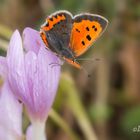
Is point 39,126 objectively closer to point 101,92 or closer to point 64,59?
point 64,59

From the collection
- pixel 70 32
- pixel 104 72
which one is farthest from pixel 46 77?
pixel 104 72

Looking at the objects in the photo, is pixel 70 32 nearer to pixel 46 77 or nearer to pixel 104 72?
pixel 46 77

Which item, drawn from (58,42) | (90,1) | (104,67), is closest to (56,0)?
(90,1)

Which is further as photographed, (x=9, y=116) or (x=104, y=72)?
(x=104, y=72)

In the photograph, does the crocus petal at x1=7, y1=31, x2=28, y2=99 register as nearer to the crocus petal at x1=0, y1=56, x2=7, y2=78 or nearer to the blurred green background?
the crocus petal at x1=0, y1=56, x2=7, y2=78

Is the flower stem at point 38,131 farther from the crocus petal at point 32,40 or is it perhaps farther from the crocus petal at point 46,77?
the crocus petal at point 32,40

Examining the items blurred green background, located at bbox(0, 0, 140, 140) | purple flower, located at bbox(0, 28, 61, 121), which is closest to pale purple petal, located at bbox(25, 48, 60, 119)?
purple flower, located at bbox(0, 28, 61, 121)

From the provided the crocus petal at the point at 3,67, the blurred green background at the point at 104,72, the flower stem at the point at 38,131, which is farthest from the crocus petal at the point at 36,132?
the blurred green background at the point at 104,72
